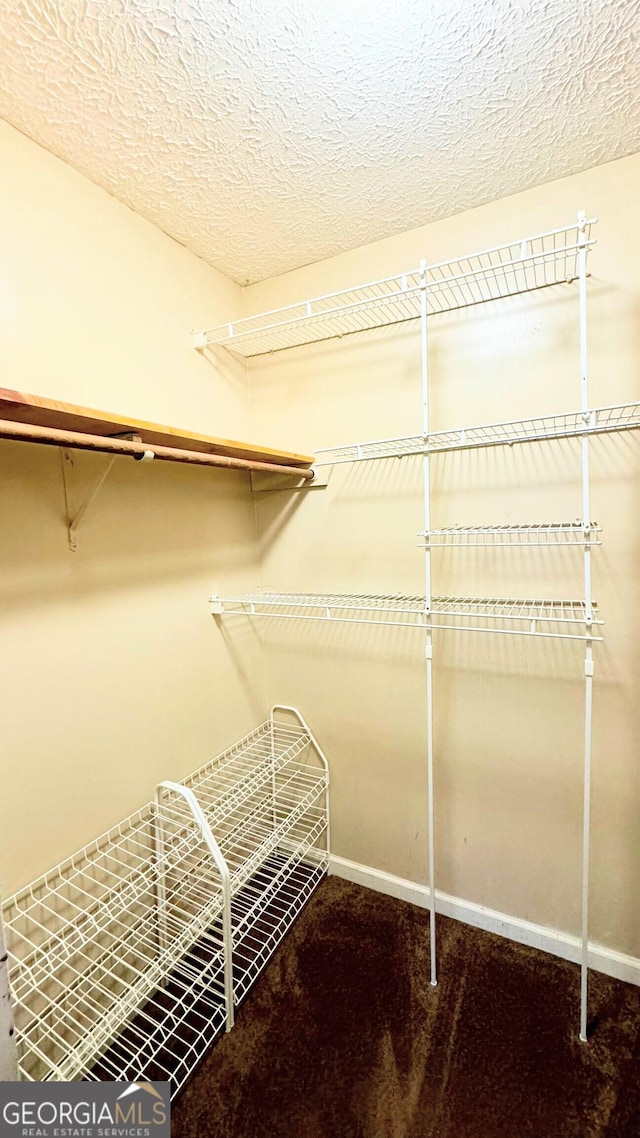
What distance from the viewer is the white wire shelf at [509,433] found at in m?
1.23

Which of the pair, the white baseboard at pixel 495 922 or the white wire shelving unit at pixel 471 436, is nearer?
the white wire shelving unit at pixel 471 436

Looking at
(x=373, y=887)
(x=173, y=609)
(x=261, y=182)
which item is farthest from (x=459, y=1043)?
(x=261, y=182)

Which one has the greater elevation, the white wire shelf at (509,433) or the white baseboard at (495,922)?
the white wire shelf at (509,433)

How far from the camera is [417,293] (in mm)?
1480

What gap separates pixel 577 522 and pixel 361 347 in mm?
981

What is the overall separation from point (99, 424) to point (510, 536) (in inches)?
49.3

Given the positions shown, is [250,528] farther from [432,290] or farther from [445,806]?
[445,806]

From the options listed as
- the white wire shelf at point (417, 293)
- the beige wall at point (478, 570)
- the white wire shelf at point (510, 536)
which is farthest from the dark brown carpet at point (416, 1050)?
the white wire shelf at point (417, 293)

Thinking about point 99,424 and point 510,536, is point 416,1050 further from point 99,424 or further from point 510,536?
point 99,424

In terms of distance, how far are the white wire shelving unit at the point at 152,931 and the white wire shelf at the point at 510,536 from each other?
1.02m

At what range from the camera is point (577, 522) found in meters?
1.46

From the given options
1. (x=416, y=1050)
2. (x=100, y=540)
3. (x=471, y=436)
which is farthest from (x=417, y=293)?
(x=416, y=1050)

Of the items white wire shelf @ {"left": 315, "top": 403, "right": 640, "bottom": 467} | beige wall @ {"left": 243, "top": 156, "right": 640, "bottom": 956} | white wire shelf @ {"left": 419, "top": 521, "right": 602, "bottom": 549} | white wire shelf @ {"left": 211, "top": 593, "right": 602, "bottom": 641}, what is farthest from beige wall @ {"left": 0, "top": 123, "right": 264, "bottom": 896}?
white wire shelf @ {"left": 419, "top": 521, "right": 602, "bottom": 549}

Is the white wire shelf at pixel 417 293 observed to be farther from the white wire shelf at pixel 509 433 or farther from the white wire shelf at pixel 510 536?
the white wire shelf at pixel 510 536
